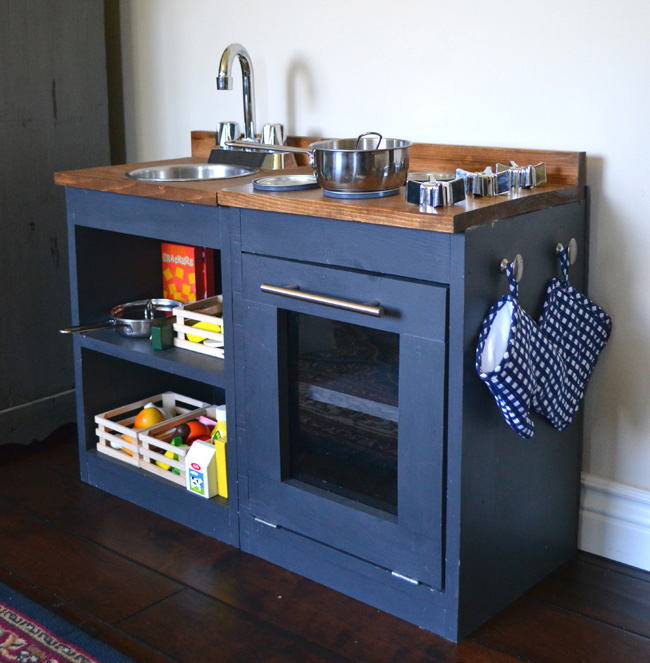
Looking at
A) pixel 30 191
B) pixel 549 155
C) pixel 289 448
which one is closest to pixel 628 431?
pixel 549 155

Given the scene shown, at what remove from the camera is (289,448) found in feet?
6.05

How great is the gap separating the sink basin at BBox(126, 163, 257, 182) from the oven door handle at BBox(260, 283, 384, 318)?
54 cm

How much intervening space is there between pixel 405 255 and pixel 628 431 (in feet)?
2.26

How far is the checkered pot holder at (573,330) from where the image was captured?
1.70m

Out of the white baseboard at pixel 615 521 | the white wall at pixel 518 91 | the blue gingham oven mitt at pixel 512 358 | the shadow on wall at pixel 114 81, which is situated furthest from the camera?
the shadow on wall at pixel 114 81

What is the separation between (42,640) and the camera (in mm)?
1656

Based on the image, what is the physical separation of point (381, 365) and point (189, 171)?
35.8 inches

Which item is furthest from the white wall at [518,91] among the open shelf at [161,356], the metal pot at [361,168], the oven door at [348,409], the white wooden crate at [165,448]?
the white wooden crate at [165,448]

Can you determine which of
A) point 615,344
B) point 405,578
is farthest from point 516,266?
point 405,578

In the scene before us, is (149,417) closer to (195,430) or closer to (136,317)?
(195,430)

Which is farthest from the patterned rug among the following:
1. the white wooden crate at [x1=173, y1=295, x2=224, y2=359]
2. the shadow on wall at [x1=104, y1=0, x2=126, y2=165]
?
the shadow on wall at [x1=104, y1=0, x2=126, y2=165]

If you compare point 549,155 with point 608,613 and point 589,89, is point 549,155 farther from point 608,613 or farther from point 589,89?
point 608,613

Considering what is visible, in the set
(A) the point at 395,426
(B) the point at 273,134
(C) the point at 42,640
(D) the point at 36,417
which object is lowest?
(C) the point at 42,640

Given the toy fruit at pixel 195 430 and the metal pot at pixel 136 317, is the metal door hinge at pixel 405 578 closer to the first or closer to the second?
the toy fruit at pixel 195 430
